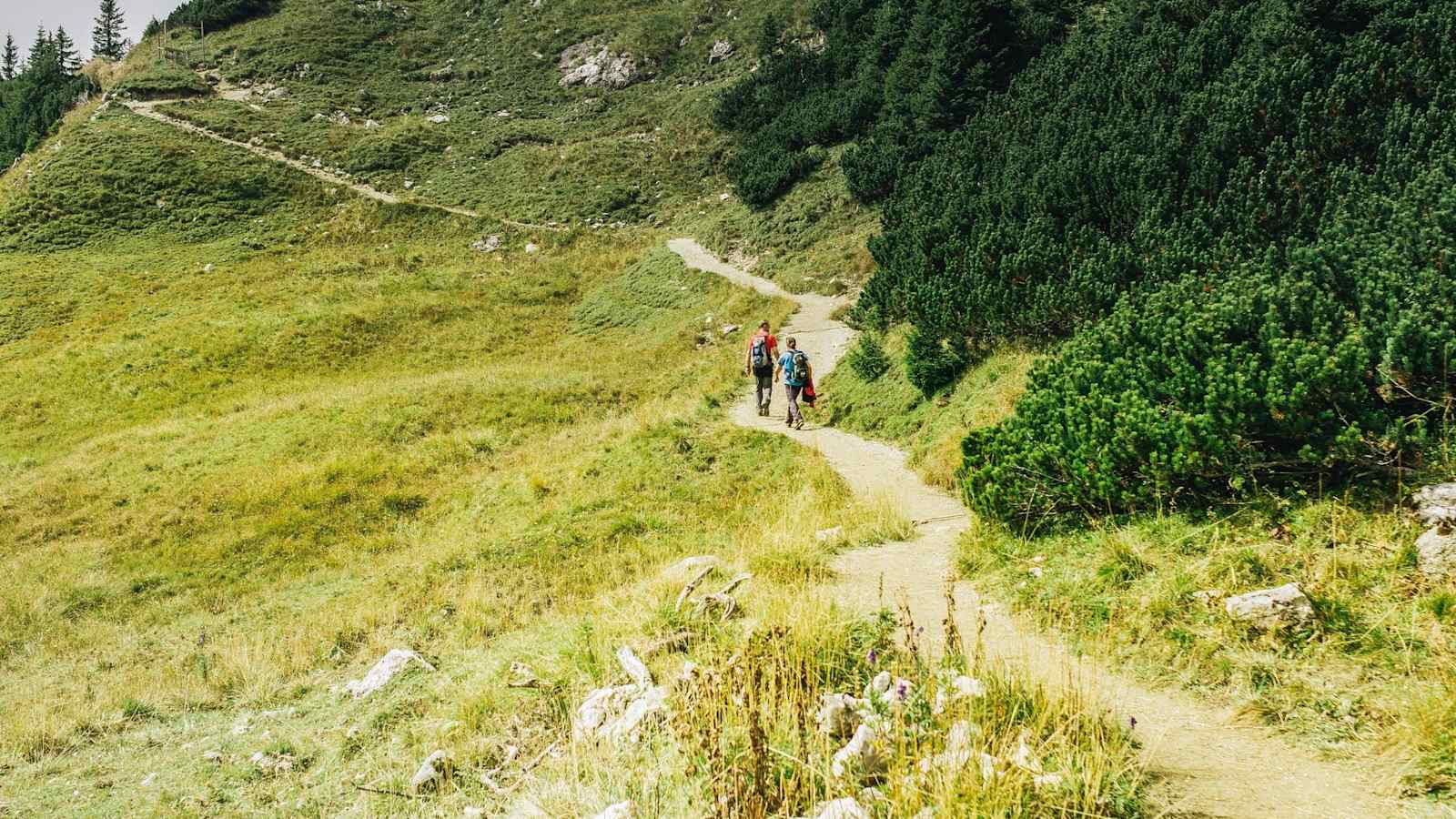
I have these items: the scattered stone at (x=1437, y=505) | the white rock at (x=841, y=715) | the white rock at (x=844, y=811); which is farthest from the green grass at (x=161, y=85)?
the scattered stone at (x=1437, y=505)

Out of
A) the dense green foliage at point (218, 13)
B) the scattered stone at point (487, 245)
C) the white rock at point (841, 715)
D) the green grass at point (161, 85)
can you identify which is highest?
the dense green foliage at point (218, 13)

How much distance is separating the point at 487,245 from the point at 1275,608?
48654mm

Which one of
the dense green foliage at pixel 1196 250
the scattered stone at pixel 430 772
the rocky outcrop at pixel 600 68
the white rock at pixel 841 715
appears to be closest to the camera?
the white rock at pixel 841 715

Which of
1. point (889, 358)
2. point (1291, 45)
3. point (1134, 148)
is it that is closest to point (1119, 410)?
point (1134, 148)

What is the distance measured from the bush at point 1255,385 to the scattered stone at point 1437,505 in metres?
0.40

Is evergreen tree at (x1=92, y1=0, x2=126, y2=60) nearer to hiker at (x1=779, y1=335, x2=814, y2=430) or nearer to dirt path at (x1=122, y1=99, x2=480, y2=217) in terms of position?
dirt path at (x1=122, y1=99, x2=480, y2=217)

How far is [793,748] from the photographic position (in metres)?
4.07

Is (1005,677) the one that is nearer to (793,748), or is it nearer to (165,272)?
(793,748)

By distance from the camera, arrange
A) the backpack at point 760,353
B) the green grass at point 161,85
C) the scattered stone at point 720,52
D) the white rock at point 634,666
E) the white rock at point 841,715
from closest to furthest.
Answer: the white rock at point 841,715, the white rock at point 634,666, the backpack at point 760,353, the green grass at point 161,85, the scattered stone at point 720,52

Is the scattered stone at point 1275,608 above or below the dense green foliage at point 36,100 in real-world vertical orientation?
below

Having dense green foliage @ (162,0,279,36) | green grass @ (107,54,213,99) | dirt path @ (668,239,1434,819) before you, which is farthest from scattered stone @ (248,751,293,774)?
dense green foliage @ (162,0,279,36)

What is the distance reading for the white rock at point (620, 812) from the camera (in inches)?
154

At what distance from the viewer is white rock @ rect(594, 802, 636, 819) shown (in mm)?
3904

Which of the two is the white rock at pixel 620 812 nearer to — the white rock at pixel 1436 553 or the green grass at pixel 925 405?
the white rock at pixel 1436 553
